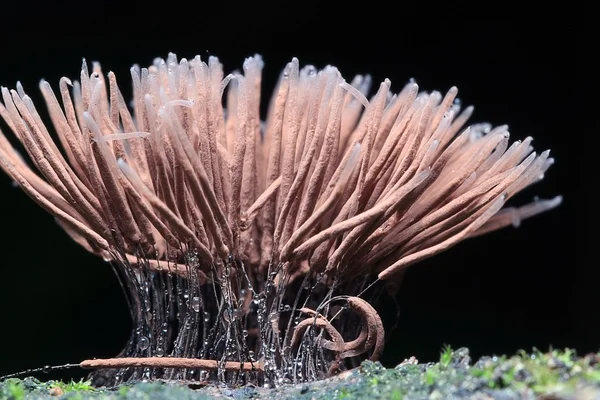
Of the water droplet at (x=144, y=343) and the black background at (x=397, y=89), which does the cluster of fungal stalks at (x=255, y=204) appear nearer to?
the water droplet at (x=144, y=343)

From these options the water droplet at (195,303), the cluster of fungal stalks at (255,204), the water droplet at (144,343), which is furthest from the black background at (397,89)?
the water droplet at (195,303)

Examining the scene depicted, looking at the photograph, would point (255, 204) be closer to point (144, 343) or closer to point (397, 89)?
point (144, 343)

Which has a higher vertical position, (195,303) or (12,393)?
(195,303)

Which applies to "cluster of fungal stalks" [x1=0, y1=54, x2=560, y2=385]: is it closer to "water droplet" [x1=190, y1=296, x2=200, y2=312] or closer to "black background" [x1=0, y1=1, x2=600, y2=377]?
"water droplet" [x1=190, y1=296, x2=200, y2=312]

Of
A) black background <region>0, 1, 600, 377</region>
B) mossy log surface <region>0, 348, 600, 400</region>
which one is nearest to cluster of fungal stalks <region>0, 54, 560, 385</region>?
mossy log surface <region>0, 348, 600, 400</region>

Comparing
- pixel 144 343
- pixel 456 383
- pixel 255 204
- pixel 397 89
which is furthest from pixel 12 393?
pixel 397 89

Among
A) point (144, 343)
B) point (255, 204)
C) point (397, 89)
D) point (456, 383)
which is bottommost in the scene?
point (456, 383)

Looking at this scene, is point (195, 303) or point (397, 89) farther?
point (397, 89)

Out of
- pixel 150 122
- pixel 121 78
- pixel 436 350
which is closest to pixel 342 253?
pixel 150 122
